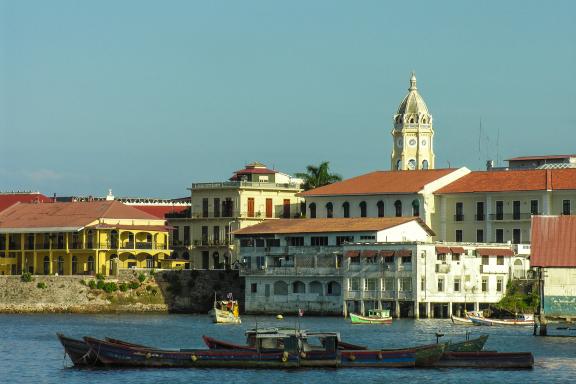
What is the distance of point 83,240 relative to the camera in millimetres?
143625

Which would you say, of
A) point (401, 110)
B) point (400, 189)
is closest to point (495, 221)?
point (400, 189)

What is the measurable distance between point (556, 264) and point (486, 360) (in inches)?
833

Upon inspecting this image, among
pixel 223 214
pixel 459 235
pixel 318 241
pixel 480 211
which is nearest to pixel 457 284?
pixel 318 241

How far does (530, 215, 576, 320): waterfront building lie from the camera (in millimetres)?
101562

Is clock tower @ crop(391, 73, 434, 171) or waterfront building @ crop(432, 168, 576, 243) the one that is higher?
clock tower @ crop(391, 73, 434, 171)

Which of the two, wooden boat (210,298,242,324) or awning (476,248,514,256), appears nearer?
wooden boat (210,298,242,324)

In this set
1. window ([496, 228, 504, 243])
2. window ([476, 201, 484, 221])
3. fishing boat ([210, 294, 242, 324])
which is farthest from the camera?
window ([476, 201, 484, 221])

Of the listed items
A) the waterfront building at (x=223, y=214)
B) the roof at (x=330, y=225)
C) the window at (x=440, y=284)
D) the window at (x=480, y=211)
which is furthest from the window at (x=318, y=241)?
the waterfront building at (x=223, y=214)

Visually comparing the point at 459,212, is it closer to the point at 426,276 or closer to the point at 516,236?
the point at 516,236

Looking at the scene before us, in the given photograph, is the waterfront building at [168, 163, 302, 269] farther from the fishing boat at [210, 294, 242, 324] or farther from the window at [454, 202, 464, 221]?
the fishing boat at [210, 294, 242, 324]

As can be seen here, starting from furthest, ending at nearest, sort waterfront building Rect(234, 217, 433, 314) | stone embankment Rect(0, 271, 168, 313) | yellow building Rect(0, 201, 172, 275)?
yellow building Rect(0, 201, 172, 275)
stone embankment Rect(0, 271, 168, 313)
waterfront building Rect(234, 217, 433, 314)

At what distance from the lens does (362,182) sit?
14438 centimetres

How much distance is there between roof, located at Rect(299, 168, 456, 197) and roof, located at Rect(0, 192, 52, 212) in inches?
1356

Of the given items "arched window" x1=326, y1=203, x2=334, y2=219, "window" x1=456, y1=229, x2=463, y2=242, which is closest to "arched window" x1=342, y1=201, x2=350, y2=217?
"arched window" x1=326, y1=203, x2=334, y2=219
